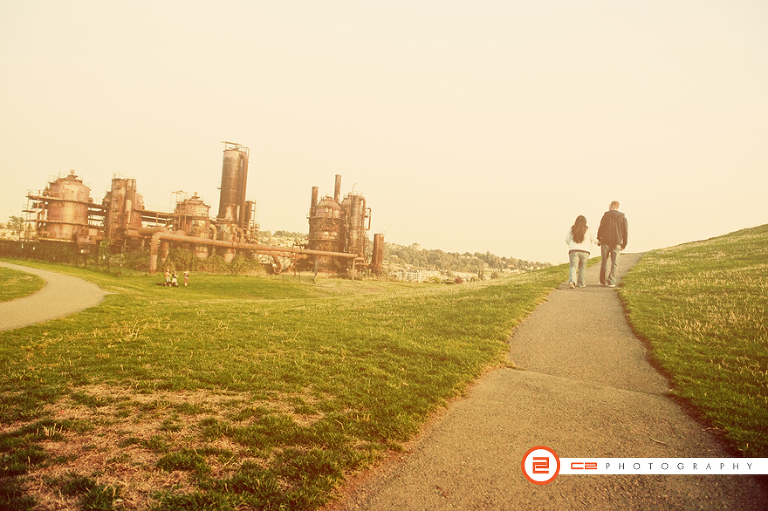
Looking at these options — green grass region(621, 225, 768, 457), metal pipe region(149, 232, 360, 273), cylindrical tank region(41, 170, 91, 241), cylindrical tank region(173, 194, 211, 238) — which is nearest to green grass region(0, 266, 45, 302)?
metal pipe region(149, 232, 360, 273)

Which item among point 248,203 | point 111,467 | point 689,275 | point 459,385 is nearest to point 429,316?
point 459,385

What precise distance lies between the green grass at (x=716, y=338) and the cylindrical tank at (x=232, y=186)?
162 ft

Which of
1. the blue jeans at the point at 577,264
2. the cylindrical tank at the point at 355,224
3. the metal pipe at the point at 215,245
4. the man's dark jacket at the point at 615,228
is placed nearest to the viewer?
the man's dark jacket at the point at 615,228

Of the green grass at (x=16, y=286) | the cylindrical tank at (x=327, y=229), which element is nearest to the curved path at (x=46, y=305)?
the green grass at (x=16, y=286)

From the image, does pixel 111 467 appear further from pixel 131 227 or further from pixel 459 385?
pixel 131 227

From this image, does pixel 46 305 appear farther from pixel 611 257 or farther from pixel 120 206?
pixel 120 206

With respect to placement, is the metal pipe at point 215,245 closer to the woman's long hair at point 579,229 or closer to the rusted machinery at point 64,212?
the rusted machinery at point 64,212

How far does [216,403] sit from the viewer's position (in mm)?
5785

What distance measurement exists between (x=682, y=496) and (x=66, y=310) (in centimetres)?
1837

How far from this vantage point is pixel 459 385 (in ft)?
22.2

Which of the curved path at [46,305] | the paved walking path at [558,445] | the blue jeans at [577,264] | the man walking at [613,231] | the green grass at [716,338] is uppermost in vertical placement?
the man walking at [613,231]

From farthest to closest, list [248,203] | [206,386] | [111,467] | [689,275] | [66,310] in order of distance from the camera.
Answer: [248,203] → [689,275] → [66,310] → [206,386] → [111,467]

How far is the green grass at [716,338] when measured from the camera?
5.22 meters

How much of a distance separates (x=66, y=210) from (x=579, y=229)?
57.3 meters
